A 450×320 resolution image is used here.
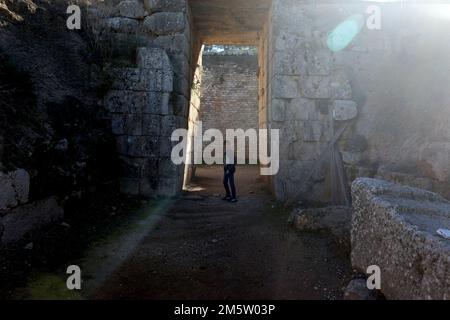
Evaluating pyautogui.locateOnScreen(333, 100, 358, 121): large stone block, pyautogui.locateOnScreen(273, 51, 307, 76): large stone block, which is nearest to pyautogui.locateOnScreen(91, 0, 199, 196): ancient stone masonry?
pyautogui.locateOnScreen(273, 51, 307, 76): large stone block

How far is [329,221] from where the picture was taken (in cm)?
417

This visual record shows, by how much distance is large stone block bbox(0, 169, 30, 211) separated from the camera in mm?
3252

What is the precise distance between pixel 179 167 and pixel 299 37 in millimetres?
3133

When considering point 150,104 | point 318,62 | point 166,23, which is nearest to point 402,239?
point 318,62

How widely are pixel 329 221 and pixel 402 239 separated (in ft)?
6.56

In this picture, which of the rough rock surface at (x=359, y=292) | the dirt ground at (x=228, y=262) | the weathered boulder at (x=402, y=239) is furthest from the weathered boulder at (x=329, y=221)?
the rough rock surface at (x=359, y=292)

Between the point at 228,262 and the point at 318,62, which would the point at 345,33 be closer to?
the point at 318,62

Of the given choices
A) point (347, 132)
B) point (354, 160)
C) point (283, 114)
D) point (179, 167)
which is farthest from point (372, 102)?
point (179, 167)

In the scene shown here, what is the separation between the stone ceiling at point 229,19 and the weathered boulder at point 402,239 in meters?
4.86

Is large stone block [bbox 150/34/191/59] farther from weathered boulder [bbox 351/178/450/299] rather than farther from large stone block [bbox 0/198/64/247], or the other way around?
weathered boulder [bbox 351/178/450/299]

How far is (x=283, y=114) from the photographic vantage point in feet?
19.6

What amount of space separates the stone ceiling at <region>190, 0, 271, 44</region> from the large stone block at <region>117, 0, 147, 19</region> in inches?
37.7
